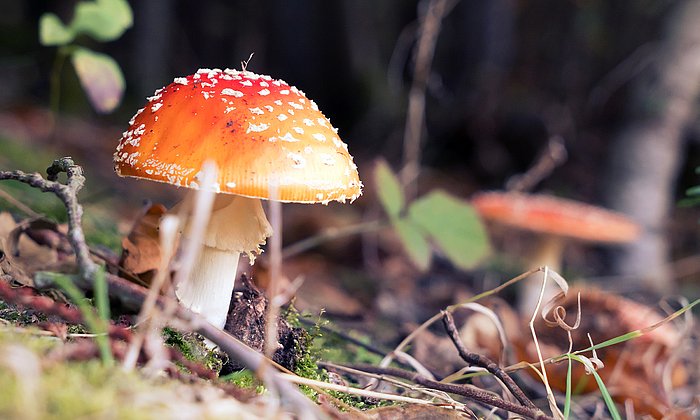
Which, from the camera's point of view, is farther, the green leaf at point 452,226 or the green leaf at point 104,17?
the green leaf at point 452,226

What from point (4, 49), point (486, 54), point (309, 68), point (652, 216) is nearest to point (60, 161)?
point (652, 216)

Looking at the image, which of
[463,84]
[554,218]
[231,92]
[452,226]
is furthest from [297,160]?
[463,84]

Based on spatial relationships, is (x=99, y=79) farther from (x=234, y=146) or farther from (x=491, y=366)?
(x=491, y=366)

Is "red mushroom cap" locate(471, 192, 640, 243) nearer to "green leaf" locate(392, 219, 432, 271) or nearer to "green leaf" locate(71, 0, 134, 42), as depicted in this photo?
"green leaf" locate(392, 219, 432, 271)

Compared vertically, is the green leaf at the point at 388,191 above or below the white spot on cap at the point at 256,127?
below

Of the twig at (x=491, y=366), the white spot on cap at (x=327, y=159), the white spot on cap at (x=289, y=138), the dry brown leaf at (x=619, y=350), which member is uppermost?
the white spot on cap at (x=289, y=138)

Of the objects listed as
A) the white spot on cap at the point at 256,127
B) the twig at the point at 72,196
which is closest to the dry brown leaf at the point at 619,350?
the white spot on cap at the point at 256,127

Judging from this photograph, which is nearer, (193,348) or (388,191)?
(193,348)

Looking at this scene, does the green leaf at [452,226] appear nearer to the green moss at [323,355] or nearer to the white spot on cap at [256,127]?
the green moss at [323,355]
